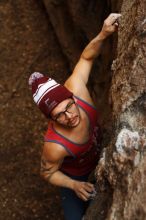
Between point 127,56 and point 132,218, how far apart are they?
3.03ft

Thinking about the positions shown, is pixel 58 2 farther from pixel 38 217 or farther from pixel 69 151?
pixel 69 151

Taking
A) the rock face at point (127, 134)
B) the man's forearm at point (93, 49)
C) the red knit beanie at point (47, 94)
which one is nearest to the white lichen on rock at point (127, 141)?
A: the rock face at point (127, 134)

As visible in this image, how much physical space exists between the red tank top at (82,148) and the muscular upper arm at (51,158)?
36 mm

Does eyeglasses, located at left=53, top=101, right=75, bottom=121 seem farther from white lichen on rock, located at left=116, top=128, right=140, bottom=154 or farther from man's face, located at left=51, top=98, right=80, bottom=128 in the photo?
white lichen on rock, located at left=116, top=128, right=140, bottom=154

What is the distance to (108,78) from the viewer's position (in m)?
4.02

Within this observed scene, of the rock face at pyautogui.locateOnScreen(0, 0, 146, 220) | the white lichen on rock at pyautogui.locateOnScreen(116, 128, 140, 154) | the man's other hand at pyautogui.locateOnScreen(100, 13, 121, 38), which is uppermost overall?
the man's other hand at pyautogui.locateOnScreen(100, 13, 121, 38)

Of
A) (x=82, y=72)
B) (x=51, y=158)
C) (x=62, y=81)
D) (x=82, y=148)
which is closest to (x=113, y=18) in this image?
(x=82, y=72)

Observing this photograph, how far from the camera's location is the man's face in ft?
8.92

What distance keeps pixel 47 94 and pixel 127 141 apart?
832mm

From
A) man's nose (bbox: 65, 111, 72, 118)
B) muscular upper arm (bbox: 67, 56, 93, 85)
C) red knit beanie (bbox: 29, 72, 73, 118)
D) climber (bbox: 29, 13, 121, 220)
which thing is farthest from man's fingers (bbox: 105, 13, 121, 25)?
man's nose (bbox: 65, 111, 72, 118)

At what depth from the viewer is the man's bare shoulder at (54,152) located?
283 cm

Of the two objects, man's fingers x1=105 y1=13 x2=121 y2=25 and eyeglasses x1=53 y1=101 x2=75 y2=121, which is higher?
man's fingers x1=105 y1=13 x2=121 y2=25

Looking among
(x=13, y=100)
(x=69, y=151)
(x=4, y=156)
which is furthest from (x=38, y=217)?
(x=69, y=151)

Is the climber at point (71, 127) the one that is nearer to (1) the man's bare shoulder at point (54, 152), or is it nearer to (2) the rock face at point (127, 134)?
(1) the man's bare shoulder at point (54, 152)
